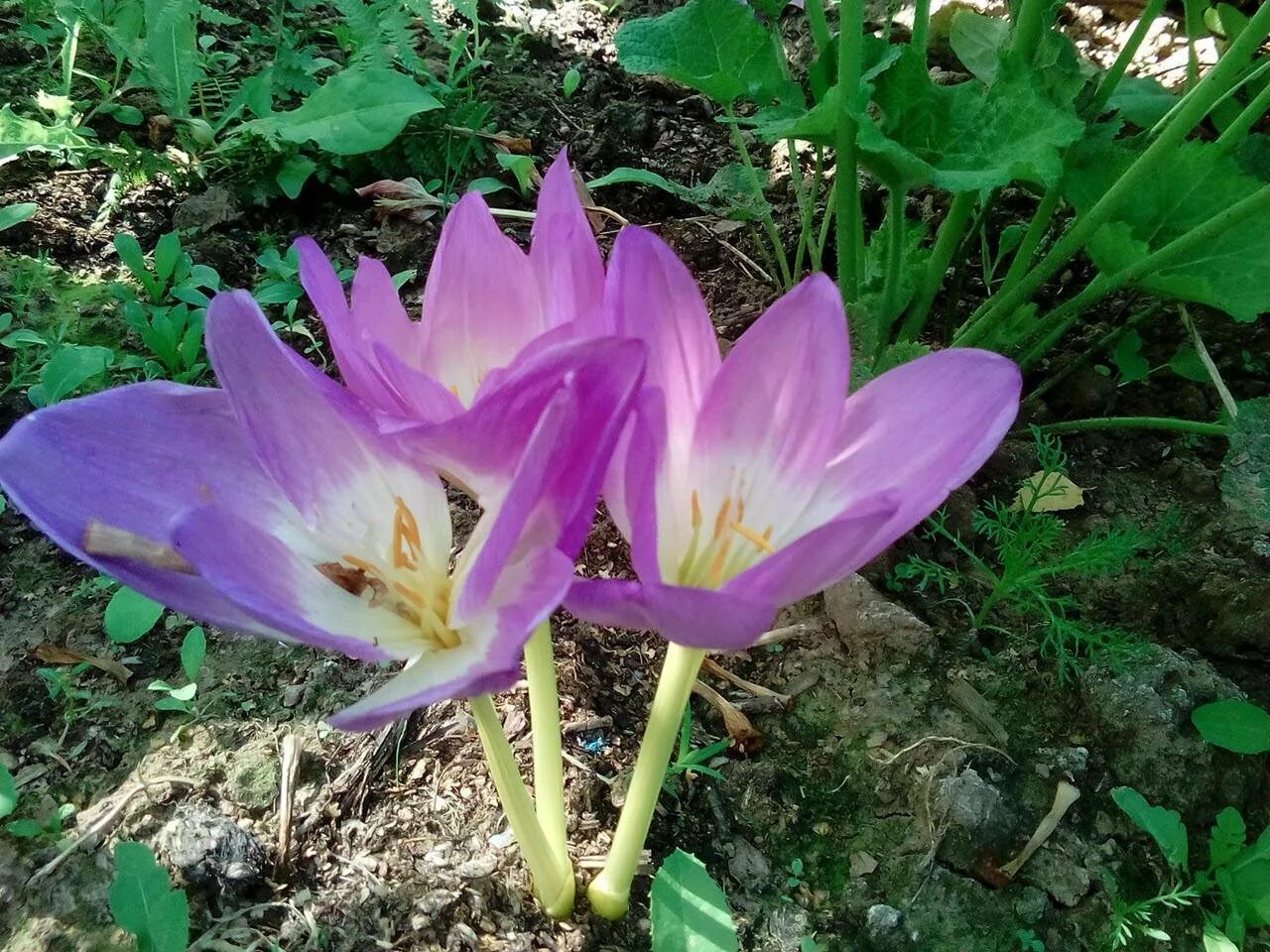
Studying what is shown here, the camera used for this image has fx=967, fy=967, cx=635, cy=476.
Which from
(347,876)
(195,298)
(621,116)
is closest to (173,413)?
(347,876)

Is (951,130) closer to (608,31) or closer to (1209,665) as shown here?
(1209,665)

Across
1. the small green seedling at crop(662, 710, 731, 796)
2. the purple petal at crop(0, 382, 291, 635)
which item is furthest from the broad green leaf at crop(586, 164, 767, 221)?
the purple petal at crop(0, 382, 291, 635)

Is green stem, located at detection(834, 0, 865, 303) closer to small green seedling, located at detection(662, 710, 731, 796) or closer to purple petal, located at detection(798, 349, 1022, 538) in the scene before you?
purple petal, located at detection(798, 349, 1022, 538)

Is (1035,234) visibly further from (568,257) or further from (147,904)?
(147,904)

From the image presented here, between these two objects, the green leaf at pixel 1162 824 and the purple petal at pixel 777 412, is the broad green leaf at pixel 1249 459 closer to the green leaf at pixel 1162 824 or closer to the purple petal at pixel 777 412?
the green leaf at pixel 1162 824

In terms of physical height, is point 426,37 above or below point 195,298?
above

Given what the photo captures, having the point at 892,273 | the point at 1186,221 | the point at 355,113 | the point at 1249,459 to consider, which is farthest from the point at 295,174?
the point at 1249,459
